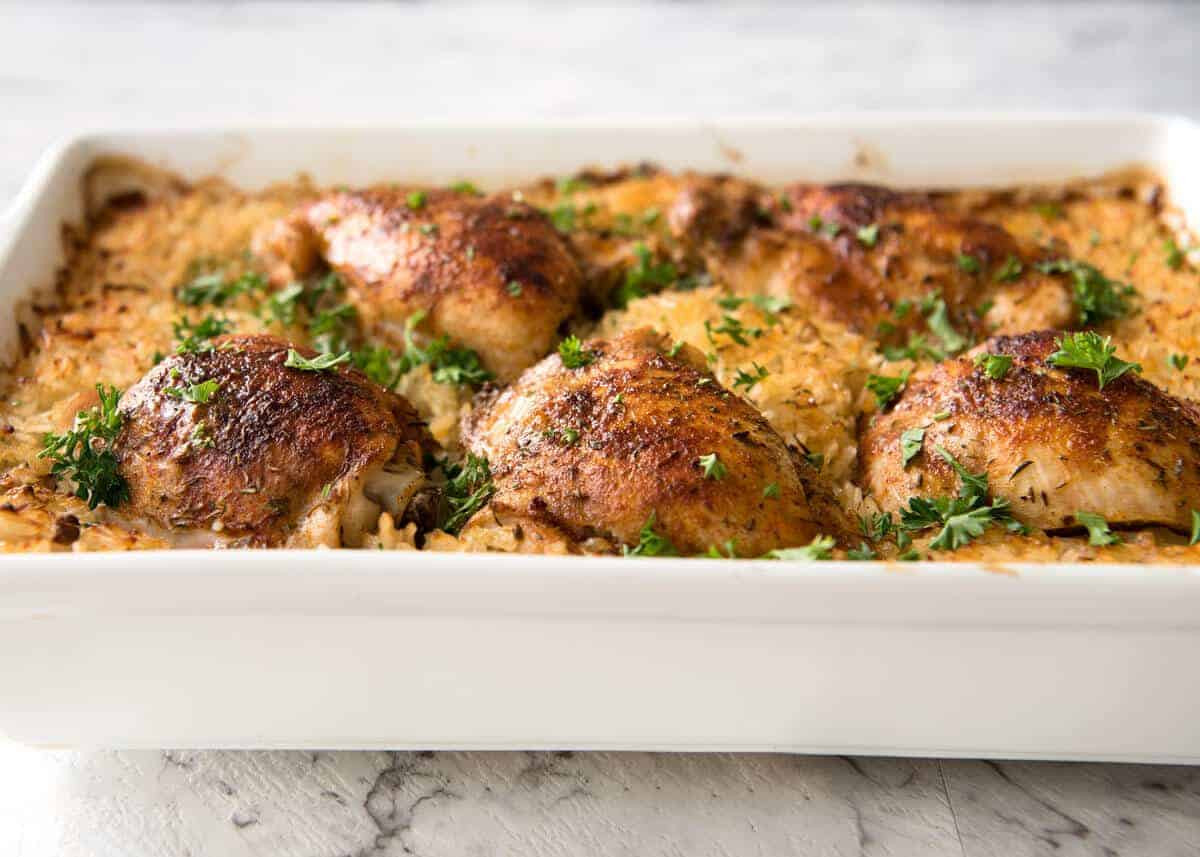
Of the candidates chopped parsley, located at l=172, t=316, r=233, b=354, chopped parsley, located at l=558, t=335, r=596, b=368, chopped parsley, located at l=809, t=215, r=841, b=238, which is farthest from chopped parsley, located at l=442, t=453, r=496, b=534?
chopped parsley, located at l=809, t=215, r=841, b=238

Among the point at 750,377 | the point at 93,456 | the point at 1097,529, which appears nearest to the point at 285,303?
the point at 93,456

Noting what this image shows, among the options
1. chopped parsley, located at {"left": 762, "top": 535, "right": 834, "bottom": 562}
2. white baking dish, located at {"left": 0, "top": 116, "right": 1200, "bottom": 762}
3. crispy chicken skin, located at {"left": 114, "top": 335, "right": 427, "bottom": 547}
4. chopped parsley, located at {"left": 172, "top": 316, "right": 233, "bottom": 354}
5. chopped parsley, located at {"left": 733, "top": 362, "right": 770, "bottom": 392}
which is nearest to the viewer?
white baking dish, located at {"left": 0, "top": 116, "right": 1200, "bottom": 762}

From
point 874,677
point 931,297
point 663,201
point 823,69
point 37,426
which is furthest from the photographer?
point 823,69

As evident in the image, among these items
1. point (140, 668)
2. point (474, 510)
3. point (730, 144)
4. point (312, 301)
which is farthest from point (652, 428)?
point (730, 144)

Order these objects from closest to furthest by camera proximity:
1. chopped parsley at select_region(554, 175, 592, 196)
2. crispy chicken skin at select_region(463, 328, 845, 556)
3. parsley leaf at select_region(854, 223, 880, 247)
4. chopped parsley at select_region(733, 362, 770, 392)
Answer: crispy chicken skin at select_region(463, 328, 845, 556), chopped parsley at select_region(733, 362, 770, 392), parsley leaf at select_region(854, 223, 880, 247), chopped parsley at select_region(554, 175, 592, 196)

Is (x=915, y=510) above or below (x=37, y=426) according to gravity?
above

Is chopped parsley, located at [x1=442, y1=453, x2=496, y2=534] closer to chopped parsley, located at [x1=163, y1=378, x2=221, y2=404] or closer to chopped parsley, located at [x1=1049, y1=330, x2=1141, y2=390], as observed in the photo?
chopped parsley, located at [x1=163, y1=378, x2=221, y2=404]

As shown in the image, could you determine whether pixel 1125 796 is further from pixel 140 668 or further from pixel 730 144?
pixel 730 144
